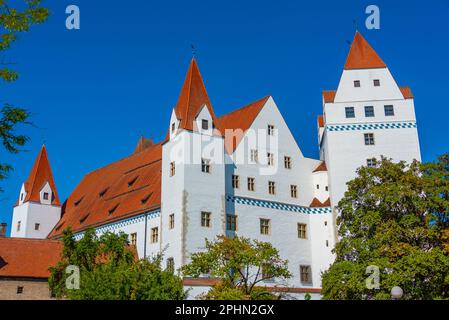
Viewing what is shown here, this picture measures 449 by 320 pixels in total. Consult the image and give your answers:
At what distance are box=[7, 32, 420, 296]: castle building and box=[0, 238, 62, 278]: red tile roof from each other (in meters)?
5.03

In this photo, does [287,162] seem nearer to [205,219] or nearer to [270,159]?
[270,159]

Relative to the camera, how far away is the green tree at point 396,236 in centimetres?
2712

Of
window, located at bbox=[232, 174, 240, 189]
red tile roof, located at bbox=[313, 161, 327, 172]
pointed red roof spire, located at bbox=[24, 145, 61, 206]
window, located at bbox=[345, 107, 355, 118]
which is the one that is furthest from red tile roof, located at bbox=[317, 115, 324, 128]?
pointed red roof spire, located at bbox=[24, 145, 61, 206]

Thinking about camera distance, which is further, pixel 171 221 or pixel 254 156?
pixel 254 156

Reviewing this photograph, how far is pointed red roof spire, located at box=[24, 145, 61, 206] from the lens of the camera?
167ft

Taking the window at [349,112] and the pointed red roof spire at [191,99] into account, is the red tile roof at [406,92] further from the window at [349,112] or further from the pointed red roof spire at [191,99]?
the pointed red roof spire at [191,99]

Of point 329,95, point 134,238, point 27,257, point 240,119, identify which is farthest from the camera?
point 240,119

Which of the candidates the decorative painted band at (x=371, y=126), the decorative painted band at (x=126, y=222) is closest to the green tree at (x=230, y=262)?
the decorative painted band at (x=126, y=222)

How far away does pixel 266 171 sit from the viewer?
3869 cm

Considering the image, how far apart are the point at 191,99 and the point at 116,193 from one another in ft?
38.8

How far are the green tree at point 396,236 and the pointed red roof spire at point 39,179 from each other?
98.5ft

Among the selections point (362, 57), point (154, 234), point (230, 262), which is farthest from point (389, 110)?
point (154, 234)

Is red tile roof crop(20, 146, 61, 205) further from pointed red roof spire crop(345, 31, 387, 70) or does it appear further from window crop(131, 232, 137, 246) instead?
pointed red roof spire crop(345, 31, 387, 70)
